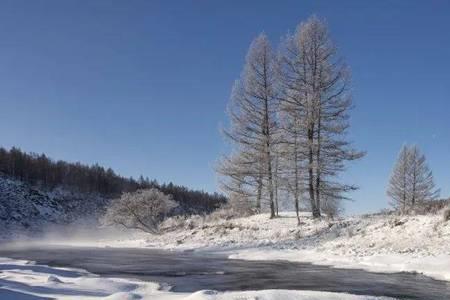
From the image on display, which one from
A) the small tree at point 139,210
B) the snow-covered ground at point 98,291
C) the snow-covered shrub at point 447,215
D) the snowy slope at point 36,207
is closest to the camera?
the snow-covered ground at point 98,291

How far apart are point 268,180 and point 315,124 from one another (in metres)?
6.24

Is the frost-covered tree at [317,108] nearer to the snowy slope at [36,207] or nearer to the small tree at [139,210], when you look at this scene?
the small tree at [139,210]

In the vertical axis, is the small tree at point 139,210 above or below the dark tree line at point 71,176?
below

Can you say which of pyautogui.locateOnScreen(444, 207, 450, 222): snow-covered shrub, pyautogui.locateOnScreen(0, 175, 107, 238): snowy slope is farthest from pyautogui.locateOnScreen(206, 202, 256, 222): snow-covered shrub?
pyautogui.locateOnScreen(0, 175, 107, 238): snowy slope

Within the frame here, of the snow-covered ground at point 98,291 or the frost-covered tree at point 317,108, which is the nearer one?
the snow-covered ground at point 98,291

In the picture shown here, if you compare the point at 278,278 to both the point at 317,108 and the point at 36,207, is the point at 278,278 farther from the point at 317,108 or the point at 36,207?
the point at 36,207

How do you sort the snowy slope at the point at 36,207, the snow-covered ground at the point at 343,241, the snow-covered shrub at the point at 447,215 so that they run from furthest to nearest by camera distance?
the snowy slope at the point at 36,207, the snow-covered shrub at the point at 447,215, the snow-covered ground at the point at 343,241

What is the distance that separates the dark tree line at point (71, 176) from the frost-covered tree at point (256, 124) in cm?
8196

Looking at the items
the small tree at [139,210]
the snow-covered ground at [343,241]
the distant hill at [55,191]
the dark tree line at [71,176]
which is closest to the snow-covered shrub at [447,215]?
the snow-covered ground at [343,241]

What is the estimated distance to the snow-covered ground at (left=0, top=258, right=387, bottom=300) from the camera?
416 inches

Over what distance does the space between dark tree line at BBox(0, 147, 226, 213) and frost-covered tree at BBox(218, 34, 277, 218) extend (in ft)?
269

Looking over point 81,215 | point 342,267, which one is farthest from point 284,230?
point 81,215

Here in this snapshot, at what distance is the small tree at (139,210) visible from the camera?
151 feet

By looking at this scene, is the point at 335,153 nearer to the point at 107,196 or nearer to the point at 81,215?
the point at 81,215
